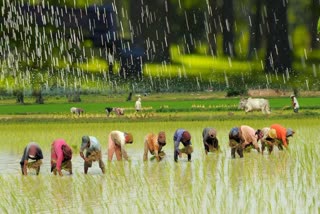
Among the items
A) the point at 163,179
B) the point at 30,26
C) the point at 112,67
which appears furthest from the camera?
the point at 112,67

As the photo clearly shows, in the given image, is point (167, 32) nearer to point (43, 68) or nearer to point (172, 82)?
point (172, 82)

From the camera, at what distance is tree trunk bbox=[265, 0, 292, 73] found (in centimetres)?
5938

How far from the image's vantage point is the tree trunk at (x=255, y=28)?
2522 inches

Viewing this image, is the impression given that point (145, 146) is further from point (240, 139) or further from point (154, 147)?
point (240, 139)

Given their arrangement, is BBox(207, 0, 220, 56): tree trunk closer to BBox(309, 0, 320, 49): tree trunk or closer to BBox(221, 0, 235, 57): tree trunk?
BBox(221, 0, 235, 57): tree trunk

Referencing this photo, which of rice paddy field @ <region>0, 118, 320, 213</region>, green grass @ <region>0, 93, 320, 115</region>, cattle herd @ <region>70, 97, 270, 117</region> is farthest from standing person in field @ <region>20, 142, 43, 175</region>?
green grass @ <region>0, 93, 320, 115</region>

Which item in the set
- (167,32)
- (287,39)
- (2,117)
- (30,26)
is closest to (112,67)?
(167,32)

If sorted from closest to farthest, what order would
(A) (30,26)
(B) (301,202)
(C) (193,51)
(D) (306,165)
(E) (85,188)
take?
(B) (301,202), (E) (85,188), (D) (306,165), (A) (30,26), (C) (193,51)

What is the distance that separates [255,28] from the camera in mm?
64875

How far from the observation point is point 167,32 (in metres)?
68.4

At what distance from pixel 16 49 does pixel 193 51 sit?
77.0 ft

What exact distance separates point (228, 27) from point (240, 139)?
45136 millimetres

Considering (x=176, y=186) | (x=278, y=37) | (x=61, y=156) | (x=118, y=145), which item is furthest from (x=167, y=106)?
(x=176, y=186)

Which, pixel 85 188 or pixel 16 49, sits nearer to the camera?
pixel 85 188
